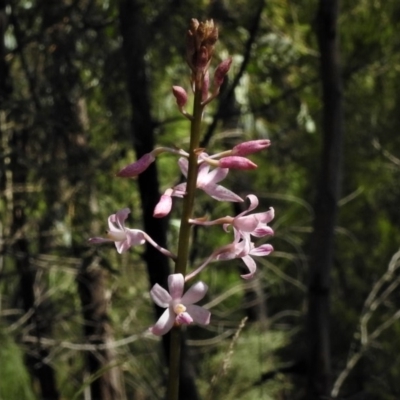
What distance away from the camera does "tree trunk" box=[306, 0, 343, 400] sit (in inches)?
135

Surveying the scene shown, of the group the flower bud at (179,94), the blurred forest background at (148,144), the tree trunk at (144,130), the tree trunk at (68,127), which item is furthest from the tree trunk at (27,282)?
the flower bud at (179,94)

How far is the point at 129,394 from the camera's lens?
797cm

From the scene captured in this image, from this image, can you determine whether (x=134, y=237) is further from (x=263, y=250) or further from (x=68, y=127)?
(x=68, y=127)

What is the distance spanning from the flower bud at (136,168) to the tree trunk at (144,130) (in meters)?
2.39

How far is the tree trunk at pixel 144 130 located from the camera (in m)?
3.72

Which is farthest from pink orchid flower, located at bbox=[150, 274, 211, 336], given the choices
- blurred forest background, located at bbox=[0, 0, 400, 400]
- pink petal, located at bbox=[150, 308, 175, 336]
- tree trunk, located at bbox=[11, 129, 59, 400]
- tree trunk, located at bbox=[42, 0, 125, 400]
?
tree trunk, located at bbox=[11, 129, 59, 400]

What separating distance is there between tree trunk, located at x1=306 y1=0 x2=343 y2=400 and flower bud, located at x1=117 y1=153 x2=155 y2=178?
6.87 feet

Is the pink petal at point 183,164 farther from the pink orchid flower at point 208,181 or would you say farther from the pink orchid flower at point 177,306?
the pink orchid flower at point 177,306

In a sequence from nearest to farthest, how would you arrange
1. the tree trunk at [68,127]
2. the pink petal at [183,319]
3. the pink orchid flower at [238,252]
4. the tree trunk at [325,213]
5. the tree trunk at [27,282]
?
the pink petal at [183,319]
the pink orchid flower at [238,252]
the tree trunk at [325,213]
the tree trunk at [68,127]
the tree trunk at [27,282]

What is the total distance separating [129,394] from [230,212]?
1765mm

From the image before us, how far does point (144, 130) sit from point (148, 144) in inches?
2.4

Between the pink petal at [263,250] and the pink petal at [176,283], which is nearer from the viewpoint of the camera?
the pink petal at [176,283]

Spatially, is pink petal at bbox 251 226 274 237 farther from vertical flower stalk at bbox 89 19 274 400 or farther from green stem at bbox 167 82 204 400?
green stem at bbox 167 82 204 400

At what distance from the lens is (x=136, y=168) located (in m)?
1.38
